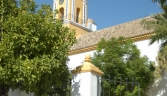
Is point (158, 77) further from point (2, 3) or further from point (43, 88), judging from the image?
point (2, 3)

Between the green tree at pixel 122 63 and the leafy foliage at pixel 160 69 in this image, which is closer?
the green tree at pixel 122 63

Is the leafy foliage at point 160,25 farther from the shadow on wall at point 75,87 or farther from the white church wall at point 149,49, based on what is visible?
the shadow on wall at point 75,87

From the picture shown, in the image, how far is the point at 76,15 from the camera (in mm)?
28234

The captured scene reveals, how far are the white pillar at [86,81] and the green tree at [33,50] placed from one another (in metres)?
0.39

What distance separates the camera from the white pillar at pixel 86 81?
7750 millimetres

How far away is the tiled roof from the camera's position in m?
20.2

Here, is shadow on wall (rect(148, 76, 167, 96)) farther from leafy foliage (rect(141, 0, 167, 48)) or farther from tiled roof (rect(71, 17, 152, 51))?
leafy foliage (rect(141, 0, 167, 48))

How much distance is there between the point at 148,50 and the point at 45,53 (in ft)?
39.4

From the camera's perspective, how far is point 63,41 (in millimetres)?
8844

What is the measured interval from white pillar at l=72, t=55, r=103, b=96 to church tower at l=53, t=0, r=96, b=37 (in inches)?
726

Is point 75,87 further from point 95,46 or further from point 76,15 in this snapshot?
point 76,15

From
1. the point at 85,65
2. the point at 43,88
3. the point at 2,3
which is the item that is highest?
the point at 2,3

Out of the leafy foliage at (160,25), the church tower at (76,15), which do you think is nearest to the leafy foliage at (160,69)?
the leafy foliage at (160,25)

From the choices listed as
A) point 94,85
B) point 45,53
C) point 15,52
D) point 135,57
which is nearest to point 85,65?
point 94,85
